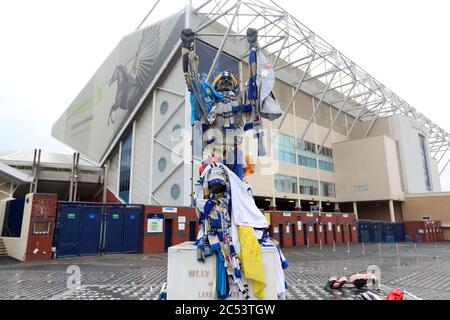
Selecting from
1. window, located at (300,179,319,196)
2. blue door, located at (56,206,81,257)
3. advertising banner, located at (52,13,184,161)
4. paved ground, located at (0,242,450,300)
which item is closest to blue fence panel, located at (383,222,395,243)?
window, located at (300,179,319,196)

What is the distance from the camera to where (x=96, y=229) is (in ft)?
51.8

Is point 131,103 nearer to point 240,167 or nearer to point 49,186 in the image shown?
point 49,186

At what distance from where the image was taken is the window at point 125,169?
31.2 metres

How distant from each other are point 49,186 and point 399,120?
45.6m

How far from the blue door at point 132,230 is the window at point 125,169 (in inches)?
572

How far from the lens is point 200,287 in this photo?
4.42 meters

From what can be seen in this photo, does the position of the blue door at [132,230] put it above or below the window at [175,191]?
below

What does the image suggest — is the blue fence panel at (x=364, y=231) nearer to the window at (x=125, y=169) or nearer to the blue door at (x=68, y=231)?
the window at (x=125, y=169)

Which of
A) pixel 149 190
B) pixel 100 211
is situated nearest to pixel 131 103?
pixel 149 190

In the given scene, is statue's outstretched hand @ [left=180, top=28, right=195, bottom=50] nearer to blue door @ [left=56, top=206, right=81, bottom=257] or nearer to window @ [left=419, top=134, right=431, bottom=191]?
blue door @ [left=56, top=206, right=81, bottom=257]

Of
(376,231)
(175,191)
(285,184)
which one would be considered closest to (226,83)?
(175,191)

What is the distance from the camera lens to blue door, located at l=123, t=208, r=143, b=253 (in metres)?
16.7

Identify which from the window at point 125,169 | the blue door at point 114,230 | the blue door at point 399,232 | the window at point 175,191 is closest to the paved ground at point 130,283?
the blue door at point 114,230

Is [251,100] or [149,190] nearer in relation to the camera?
[251,100]
